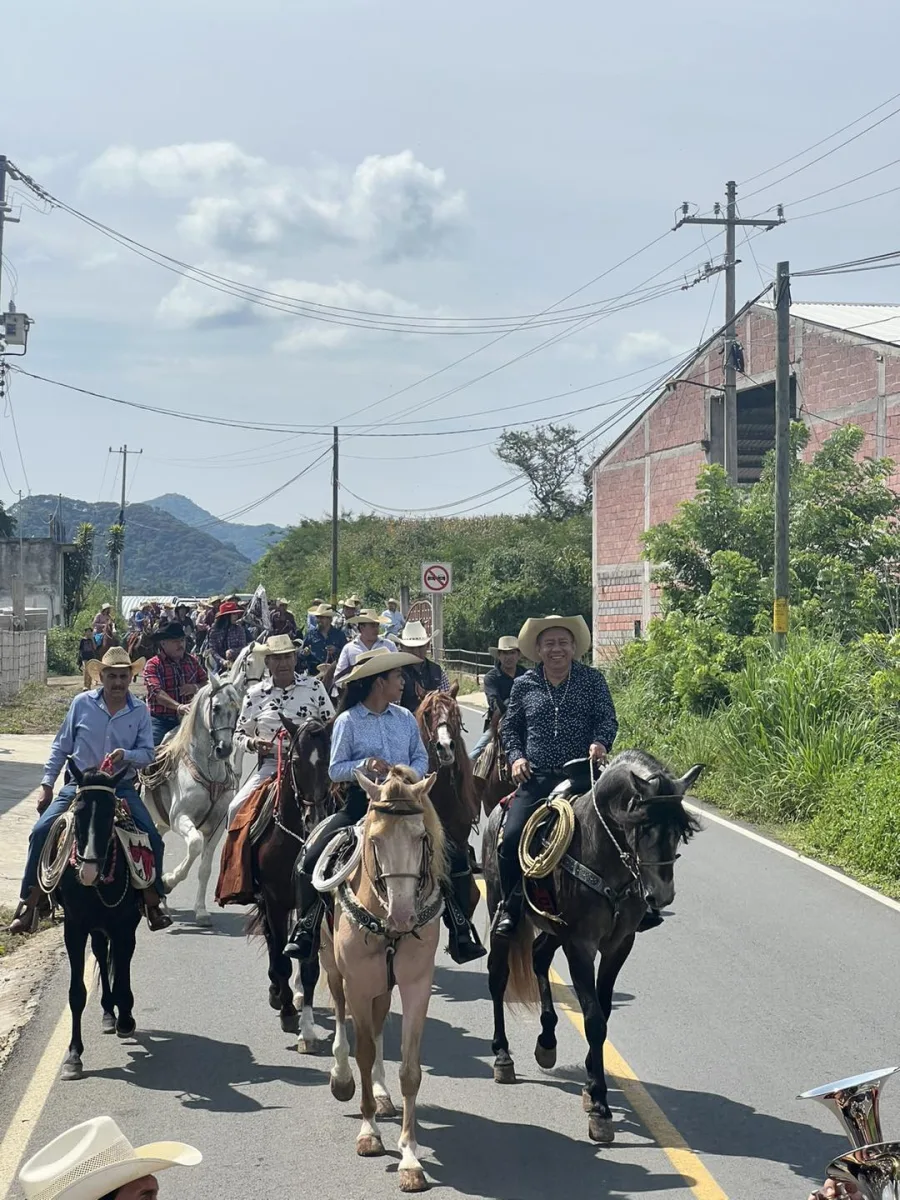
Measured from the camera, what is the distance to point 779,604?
21.0m

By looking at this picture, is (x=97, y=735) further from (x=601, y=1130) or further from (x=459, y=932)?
(x=601, y=1130)

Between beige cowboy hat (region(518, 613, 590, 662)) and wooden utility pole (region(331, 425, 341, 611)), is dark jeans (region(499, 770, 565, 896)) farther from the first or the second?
wooden utility pole (region(331, 425, 341, 611))

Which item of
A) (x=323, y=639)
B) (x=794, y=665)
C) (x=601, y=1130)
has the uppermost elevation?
(x=323, y=639)

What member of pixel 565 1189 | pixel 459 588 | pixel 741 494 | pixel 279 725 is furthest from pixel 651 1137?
pixel 459 588

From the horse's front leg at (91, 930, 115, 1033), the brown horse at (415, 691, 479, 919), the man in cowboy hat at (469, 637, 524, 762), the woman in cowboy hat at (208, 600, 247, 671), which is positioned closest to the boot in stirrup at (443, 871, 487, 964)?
the horse's front leg at (91, 930, 115, 1033)

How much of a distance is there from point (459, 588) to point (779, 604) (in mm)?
31563

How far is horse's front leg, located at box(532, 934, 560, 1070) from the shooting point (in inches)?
297

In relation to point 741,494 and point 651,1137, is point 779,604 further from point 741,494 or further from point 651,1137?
point 651,1137

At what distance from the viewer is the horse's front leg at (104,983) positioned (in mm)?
8367

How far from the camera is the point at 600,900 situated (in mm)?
7125

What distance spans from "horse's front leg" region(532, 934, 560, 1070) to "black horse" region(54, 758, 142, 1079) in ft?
7.82

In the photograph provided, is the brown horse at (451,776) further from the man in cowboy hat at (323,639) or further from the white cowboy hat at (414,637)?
the man in cowboy hat at (323,639)

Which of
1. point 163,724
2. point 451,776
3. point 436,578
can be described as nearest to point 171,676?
point 163,724

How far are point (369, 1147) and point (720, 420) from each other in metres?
31.9
